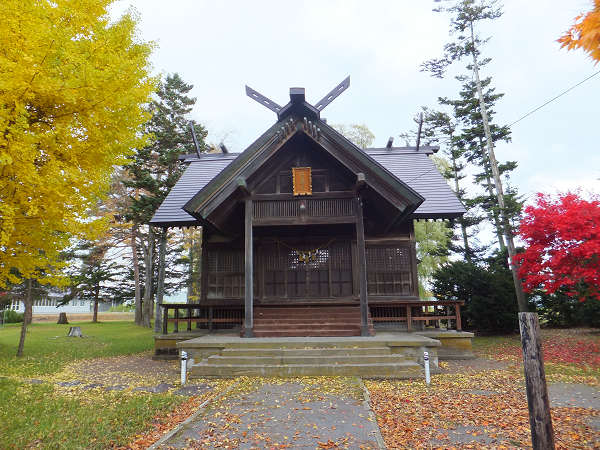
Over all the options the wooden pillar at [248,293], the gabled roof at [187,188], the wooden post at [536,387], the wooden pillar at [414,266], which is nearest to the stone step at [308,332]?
the wooden pillar at [248,293]

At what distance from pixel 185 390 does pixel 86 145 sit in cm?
573

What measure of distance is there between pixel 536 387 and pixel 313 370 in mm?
4770

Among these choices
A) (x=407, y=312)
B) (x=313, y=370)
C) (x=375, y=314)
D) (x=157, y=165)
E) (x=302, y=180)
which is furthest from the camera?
(x=157, y=165)

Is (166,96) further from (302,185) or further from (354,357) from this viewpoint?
(354,357)

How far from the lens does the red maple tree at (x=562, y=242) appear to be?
9.90 metres

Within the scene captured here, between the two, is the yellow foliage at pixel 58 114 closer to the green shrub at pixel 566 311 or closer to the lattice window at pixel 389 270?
the lattice window at pixel 389 270

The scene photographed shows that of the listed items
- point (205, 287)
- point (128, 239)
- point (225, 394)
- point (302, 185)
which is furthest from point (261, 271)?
point (128, 239)

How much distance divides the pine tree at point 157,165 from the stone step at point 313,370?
1147 cm

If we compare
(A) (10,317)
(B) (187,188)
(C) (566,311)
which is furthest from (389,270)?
(A) (10,317)

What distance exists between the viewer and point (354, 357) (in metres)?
7.93

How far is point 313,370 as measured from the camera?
769 cm

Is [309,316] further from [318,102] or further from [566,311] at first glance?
[566,311]

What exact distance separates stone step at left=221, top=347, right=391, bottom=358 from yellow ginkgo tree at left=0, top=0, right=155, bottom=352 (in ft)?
15.1

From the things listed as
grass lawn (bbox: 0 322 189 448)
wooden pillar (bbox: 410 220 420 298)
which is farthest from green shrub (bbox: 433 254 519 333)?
grass lawn (bbox: 0 322 189 448)
